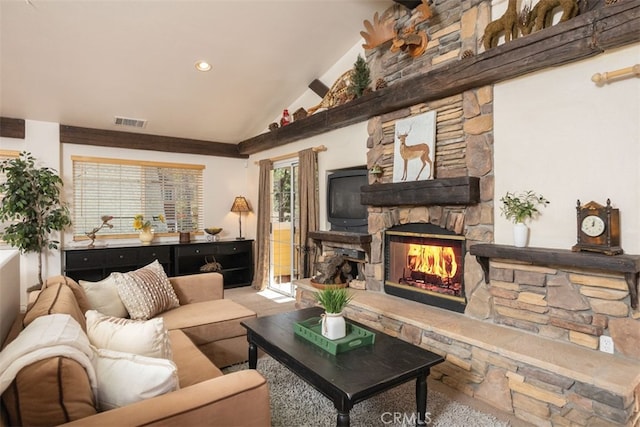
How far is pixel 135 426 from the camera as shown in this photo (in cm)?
116

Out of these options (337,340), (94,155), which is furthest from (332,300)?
(94,155)

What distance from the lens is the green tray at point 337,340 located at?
2070 millimetres

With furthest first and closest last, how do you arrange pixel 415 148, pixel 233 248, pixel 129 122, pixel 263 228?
pixel 233 248 → pixel 263 228 → pixel 129 122 → pixel 415 148

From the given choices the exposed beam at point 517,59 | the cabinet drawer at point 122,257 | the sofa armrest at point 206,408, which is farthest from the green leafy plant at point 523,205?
the cabinet drawer at point 122,257

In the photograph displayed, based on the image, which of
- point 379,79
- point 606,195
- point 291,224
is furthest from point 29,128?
point 606,195

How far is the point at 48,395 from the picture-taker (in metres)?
1.15

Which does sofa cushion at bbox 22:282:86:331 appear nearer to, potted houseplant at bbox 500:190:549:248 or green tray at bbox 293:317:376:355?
green tray at bbox 293:317:376:355

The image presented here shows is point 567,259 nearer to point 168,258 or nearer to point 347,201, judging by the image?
point 347,201

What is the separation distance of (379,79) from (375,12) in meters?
0.73

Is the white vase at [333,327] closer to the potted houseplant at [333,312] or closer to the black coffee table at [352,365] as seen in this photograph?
the potted houseplant at [333,312]

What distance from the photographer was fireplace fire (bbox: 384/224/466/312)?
3055 mm

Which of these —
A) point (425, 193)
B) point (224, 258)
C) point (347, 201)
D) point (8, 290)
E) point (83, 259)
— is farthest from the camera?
point (224, 258)

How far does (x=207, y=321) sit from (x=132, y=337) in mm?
1178

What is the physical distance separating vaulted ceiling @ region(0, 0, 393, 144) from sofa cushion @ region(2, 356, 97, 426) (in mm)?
3173
